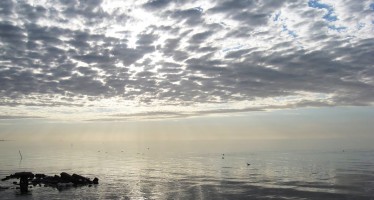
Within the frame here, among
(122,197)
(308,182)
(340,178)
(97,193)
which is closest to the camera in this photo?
(122,197)

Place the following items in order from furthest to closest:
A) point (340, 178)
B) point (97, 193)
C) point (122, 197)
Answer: point (340, 178) → point (97, 193) → point (122, 197)

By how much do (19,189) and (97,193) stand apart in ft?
50.6

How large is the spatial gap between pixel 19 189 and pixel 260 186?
4527 centimetres

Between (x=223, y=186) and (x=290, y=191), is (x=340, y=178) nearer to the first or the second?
(x=290, y=191)

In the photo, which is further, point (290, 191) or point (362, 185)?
point (362, 185)

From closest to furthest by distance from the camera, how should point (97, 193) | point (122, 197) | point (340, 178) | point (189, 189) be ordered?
point (122, 197), point (97, 193), point (189, 189), point (340, 178)

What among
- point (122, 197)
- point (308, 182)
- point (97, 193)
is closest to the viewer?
point (122, 197)

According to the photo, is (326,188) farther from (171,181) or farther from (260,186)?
(171,181)

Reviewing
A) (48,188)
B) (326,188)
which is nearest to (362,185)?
(326,188)

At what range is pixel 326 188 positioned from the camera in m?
66.7

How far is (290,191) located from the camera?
63.3 m

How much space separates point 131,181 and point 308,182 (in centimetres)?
3794

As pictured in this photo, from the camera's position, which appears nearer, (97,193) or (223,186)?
(97,193)

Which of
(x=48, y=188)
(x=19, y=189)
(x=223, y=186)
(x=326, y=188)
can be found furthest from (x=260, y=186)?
(x=19, y=189)
